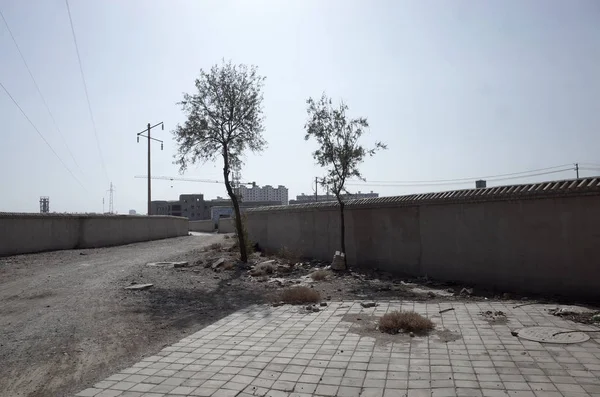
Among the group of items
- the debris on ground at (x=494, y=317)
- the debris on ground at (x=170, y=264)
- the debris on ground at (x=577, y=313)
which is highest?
the debris on ground at (x=170, y=264)

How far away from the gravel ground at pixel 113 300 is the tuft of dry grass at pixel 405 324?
3.20 m

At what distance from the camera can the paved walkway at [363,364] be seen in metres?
4.66

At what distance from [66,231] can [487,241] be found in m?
19.0

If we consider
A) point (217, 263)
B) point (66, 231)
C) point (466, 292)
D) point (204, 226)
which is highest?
point (66, 231)

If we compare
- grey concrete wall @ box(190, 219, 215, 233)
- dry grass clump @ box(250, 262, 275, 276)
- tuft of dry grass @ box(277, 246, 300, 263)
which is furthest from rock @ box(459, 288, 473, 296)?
grey concrete wall @ box(190, 219, 215, 233)

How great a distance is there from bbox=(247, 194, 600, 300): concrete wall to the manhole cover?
3.22 meters

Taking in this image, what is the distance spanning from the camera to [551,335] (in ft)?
21.0

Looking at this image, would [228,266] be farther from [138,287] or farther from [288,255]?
[138,287]

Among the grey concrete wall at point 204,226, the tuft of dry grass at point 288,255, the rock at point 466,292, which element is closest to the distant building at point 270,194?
the grey concrete wall at point 204,226

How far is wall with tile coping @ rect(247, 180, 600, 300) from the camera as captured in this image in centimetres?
946

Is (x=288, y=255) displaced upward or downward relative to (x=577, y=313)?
upward

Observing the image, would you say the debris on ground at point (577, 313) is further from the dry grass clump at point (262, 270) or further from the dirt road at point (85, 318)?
the dry grass clump at point (262, 270)

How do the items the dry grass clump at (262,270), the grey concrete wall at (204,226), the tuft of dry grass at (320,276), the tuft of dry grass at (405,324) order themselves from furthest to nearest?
the grey concrete wall at (204,226), the dry grass clump at (262,270), the tuft of dry grass at (320,276), the tuft of dry grass at (405,324)

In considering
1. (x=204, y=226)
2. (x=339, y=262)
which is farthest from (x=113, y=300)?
(x=204, y=226)
